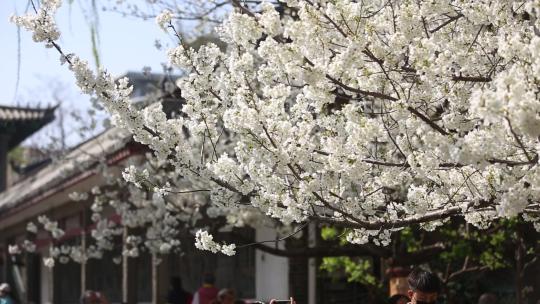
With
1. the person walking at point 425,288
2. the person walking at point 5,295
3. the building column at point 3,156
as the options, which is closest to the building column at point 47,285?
the building column at point 3,156

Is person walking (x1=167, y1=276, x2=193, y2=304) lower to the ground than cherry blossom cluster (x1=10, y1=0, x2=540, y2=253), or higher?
lower

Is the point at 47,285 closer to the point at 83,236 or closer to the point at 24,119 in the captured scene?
the point at 24,119

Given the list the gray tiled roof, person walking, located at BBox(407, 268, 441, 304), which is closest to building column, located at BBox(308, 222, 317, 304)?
person walking, located at BBox(407, 268, 441, 304)

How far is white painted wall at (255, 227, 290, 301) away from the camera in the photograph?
16.1 meters

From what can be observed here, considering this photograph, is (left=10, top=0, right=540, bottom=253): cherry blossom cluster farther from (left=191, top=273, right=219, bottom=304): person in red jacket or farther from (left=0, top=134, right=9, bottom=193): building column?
(left=0, top=134, right=9, bottom=193): building column

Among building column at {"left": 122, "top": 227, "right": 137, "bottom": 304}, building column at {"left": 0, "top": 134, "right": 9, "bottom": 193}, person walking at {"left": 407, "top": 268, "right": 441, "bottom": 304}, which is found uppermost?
building column at {"left": 0, "top": 134, "right": 9, "bottom": 193}

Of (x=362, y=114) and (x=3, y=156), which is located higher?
(x=3, y=156)

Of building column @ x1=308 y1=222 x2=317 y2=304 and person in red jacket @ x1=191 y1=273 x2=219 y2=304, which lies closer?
person in red jacket @ x1=191 y1=273 x2=219 y2=304

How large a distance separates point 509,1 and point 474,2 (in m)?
0.28

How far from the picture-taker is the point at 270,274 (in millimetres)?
16672

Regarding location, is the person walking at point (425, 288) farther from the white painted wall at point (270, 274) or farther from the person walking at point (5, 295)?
the person walking at point (5, 295)

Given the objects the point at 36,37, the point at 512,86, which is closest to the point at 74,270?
the point at 36,37

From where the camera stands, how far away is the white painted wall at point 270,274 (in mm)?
16059

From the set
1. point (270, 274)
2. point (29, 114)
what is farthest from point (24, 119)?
point (270, 274)
